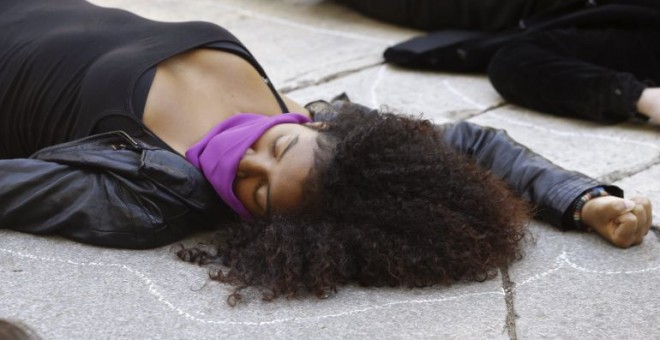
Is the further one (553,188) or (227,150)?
(553,188)

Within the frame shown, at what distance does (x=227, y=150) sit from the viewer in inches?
94.7

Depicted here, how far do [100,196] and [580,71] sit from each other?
185 cm

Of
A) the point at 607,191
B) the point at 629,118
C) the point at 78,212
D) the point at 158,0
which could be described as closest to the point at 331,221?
the point at 78,212

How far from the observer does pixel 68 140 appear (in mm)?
2637

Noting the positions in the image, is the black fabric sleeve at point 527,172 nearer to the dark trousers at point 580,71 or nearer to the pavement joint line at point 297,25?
the dark trousers at point 580,71

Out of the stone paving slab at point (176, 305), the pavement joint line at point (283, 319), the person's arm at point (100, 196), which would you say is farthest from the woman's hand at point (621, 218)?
the person's arm at point (100, 196)

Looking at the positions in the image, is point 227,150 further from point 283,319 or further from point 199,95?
point 283,319

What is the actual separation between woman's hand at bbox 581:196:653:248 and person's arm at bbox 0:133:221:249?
1031mm

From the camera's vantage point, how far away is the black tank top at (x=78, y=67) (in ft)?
8.37

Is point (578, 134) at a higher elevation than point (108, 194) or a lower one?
lower

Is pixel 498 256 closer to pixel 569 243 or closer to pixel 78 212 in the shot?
pixel 569 243

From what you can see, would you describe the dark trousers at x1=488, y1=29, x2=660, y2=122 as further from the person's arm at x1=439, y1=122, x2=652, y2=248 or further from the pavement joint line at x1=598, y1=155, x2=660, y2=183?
the person's arm at x1=439, y1=122, x2=652, y2=248

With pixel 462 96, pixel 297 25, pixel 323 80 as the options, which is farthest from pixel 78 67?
pixel 297 25

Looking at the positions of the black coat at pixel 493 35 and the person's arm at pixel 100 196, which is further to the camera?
the black coat at pixel 493 35
